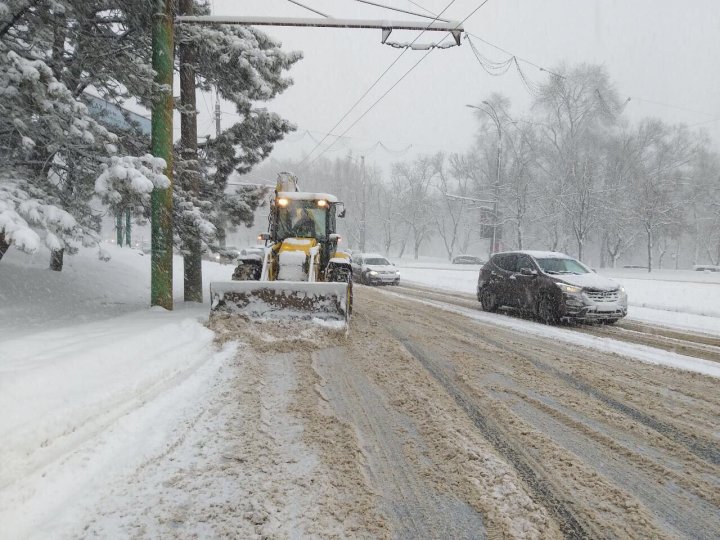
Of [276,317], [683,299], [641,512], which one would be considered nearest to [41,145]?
[276,317]

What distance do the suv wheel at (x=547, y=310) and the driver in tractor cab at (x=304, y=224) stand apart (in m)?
5.53

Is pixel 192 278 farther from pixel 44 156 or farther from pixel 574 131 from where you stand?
pixel 574 131

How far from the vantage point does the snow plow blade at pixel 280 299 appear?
843 cm

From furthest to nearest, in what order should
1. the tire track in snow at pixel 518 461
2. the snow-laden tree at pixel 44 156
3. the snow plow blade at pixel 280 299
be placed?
1. the snow plow blade at pixel 280 299
2. the snow-laden tree at pixel 44 156
3. the tire track in snow at pixel 518 461

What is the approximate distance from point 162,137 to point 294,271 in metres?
3.58

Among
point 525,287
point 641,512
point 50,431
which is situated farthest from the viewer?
point 525,287

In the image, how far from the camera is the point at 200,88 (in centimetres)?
1205

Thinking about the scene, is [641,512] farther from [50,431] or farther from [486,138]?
[486,138]

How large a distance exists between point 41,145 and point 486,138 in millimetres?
51230

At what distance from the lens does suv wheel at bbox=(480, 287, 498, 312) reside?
12727mm

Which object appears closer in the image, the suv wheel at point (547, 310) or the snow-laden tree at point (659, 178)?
the suv wheel at point (547, 310)

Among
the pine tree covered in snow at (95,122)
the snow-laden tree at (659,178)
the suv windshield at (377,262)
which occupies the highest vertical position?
the snow-laden tree at (659,178)

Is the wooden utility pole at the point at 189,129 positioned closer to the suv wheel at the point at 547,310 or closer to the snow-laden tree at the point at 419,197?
the suv wheel at the point at 547,310

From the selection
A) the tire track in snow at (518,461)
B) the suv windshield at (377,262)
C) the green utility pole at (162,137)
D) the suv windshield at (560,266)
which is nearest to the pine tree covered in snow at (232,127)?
the green utility pole at (162,137)
